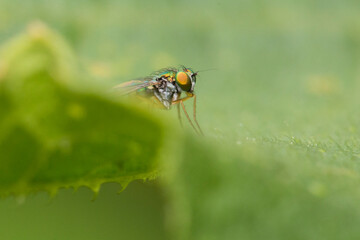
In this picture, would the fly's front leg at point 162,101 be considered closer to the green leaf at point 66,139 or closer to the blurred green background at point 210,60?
the blurred green background at point 210,60

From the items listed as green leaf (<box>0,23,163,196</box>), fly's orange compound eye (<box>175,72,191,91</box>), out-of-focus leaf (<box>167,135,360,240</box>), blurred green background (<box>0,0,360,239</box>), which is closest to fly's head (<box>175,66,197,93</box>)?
fly's orange compound eye (<box>175,72,191,91</box>)

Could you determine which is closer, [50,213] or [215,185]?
[215,185]

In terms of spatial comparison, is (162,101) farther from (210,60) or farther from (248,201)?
(248,201)

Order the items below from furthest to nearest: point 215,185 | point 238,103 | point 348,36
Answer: point 348,36
point 238,103
point 215,185

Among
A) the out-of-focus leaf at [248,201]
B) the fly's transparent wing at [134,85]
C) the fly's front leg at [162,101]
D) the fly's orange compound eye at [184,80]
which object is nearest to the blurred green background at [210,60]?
the fly's transparent wing at [134,85]

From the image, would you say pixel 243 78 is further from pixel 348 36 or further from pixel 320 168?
pixel 320 168

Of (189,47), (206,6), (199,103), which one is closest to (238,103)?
(199,103)
